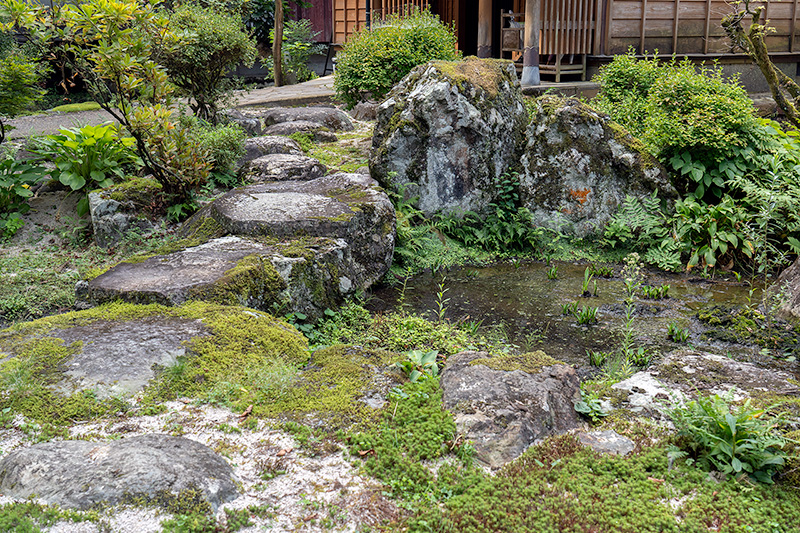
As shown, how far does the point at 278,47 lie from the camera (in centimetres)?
1529

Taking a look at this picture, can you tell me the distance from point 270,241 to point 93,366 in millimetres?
2315

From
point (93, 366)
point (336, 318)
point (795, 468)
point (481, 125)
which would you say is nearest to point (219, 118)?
point (481, 125)

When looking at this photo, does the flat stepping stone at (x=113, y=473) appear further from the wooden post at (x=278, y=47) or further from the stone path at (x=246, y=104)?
the wooden post at (x=278, y=47)

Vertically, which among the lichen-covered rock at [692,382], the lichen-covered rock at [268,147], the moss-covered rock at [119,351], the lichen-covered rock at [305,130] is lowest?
the lichen-covered rock at [692,382]

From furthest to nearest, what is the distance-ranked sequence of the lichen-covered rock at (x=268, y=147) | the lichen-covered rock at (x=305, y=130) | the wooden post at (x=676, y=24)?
the wooden post at (x=676, y=24)
the lichen-covered rock at (x=305, y=130)
the lichen-covered rock at (x=268, y=147)

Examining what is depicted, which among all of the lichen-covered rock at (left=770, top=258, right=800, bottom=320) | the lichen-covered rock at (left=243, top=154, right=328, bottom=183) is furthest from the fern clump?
the lichen-covered rock at (left=243, top=154, right=328, bottom=183)

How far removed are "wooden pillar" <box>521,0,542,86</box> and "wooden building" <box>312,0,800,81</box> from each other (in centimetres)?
2

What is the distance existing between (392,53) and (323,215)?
4.95m

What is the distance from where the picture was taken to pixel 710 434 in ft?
9.62

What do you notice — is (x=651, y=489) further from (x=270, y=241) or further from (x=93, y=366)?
(x=270, y=241)

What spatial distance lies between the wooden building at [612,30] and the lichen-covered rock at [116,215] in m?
7.48

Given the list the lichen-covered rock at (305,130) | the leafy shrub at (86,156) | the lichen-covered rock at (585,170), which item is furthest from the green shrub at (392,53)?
the leafy shrub at (86,156)

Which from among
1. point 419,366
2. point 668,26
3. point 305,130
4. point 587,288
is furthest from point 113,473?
point 668,26

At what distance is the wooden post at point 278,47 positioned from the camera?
47.4ft
